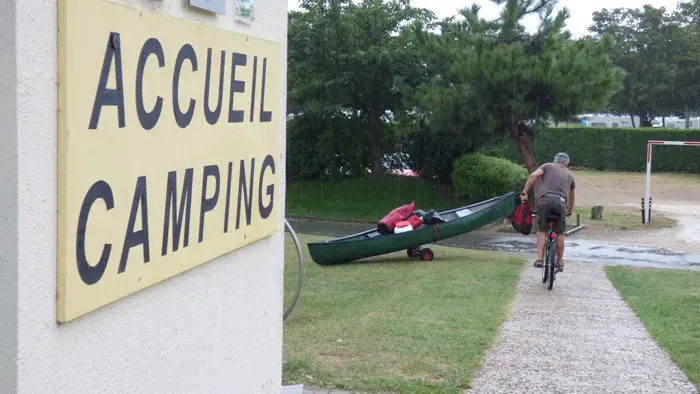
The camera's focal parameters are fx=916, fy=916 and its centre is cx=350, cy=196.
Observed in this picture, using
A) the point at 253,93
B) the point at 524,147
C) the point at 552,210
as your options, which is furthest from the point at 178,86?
the point at 524,147

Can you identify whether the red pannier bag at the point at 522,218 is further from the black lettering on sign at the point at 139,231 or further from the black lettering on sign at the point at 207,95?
the black lettering on sign at the point at 139,231

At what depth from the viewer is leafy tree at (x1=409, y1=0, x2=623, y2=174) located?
867 inches

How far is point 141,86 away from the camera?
10.4 feet

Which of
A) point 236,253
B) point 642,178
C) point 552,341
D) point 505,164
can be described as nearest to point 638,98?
point 642,178

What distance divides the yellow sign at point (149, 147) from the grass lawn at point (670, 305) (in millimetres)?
4052

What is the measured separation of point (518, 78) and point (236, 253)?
18.8 metres

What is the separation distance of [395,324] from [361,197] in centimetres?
1999

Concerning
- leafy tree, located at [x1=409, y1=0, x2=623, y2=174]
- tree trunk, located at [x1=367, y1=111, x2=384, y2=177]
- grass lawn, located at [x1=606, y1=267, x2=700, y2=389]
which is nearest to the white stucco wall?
grass lawn, located at [x1=606, y1=267, x2=700, y2=389]

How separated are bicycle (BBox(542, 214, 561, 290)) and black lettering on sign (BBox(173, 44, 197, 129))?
8682 mm

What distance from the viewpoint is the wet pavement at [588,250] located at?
17578 mm

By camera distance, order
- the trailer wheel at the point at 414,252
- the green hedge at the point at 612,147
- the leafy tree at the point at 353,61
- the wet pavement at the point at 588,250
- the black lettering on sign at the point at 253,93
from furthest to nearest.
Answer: the green hedge at the point at 612,147 → the leafy tree at the point at 353,61 → the wet pavement at the point at 588,250 → the trailer wheel at the point at 414,252 → the black lettering on sign at the point at 253,93

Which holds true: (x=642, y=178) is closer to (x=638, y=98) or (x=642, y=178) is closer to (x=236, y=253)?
(x=638, y=98)

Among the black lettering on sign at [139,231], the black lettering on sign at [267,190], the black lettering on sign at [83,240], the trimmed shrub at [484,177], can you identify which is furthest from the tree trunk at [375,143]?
the black lettering on sign at [83,240]

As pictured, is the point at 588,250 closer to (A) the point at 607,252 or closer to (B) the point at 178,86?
(A) the point at 607,252
